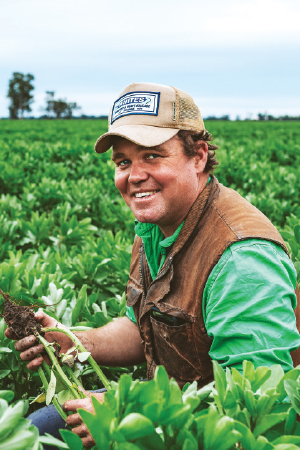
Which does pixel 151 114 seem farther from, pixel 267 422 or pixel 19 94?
pixel 19 94

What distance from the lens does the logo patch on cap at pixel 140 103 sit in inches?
81.8

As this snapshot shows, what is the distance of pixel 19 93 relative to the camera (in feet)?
291

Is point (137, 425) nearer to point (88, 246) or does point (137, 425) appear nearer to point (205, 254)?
point (205, 254)

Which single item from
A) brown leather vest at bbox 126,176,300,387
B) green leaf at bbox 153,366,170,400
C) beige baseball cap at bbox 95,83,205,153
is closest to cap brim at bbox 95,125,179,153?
beige baseball cap at bbox 95,83,205,153

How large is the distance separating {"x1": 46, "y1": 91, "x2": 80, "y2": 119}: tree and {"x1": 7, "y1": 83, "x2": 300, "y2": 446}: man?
317 feet

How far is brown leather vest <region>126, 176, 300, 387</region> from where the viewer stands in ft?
5.97

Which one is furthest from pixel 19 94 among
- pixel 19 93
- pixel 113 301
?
pixel 113 301

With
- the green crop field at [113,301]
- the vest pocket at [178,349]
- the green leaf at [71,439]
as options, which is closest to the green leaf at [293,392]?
the green crop field at [113,301]

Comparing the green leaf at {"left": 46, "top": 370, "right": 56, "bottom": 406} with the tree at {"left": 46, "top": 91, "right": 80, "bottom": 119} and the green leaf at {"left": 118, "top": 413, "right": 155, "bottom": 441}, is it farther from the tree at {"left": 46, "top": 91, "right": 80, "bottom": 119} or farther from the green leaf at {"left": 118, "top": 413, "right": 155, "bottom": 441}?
the tree at {"left": 46, "top": 91, "right": 80, "bottom": 119}

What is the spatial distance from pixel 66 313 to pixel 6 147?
9.59 meters

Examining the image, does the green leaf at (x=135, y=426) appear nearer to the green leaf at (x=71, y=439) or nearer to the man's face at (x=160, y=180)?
the green leaf at (x=71, y=439)

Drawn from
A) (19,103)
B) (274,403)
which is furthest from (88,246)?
(19,103)

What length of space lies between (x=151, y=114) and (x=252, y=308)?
1064 mm

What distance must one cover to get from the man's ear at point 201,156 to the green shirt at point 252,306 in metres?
0.60
